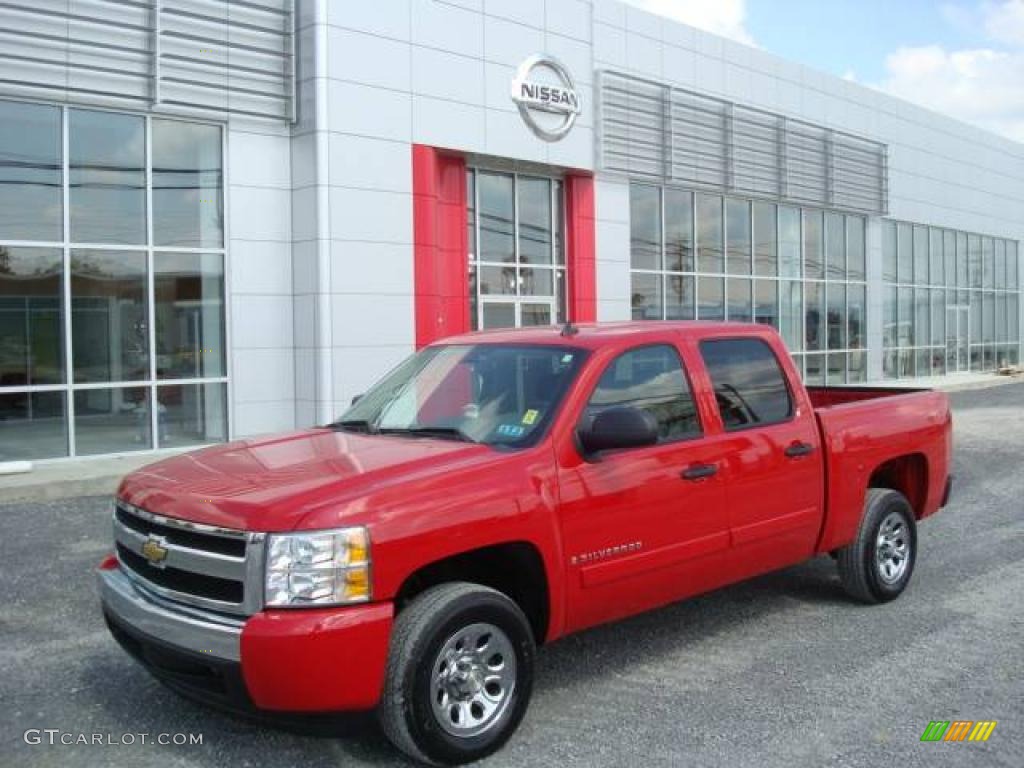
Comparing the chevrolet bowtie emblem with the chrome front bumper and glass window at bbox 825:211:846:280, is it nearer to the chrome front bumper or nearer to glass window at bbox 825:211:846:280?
the chrome front bumper

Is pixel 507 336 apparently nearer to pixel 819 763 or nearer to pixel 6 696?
pixel 819 763

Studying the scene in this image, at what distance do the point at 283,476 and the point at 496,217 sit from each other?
13800mm

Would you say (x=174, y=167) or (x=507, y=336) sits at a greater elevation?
(x=174, y=167)

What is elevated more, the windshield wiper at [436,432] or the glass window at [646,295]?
the glass window at [646,295]

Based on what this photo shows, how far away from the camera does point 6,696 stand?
200 inches

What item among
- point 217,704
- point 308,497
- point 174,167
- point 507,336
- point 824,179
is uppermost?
point 824,179

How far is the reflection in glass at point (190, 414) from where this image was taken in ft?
45.3

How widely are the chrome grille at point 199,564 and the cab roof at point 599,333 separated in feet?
6.68

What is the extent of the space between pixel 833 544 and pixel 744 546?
1028mm

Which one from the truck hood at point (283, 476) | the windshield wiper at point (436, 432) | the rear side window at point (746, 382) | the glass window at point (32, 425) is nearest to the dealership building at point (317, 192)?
the glass window at point (32, 425)

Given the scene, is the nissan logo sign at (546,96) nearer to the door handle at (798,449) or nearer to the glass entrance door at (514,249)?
the glass entrance door at (514,249)

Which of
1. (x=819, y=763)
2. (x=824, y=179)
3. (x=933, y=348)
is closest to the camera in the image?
(x=819, y=763)

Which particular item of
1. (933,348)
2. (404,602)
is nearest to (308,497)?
(404,602)

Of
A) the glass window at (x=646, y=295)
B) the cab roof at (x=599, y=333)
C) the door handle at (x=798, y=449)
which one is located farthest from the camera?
the glass window at (x=646, y=295)
